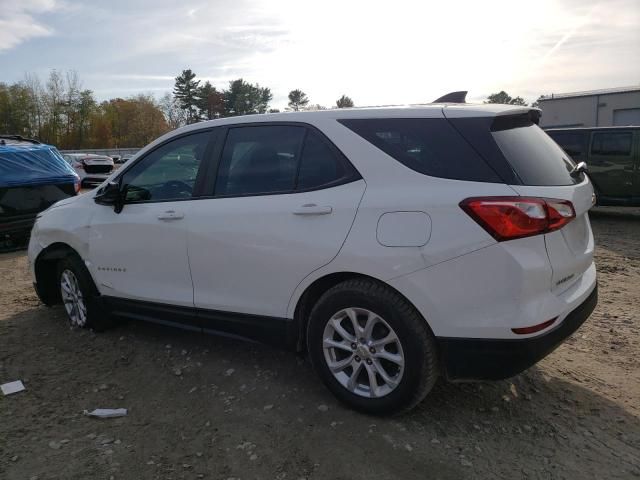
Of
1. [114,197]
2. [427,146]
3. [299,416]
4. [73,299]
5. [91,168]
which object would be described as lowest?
[299,416]

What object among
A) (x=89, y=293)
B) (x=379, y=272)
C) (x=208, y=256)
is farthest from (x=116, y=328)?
(x=379, y=272)

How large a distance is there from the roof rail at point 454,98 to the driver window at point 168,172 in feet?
5.52

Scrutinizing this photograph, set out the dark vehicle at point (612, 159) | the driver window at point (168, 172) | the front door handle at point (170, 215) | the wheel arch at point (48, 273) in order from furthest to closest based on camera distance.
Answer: the dark vehicle at point (612, 159)
the wheel arch at point (48, 273)
the driver window at point (168, 172)
the front door handle at point (170, 215)

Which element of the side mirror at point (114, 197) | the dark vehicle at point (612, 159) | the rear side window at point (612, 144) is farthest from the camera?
the rear side window at point (612, 144)

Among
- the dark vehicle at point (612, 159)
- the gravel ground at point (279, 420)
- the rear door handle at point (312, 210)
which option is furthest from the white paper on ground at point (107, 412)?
the dark vehicle at point (612, 159)

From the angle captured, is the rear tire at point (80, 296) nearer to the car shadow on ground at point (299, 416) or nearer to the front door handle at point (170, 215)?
the car shadow on ground at point (299, 416)

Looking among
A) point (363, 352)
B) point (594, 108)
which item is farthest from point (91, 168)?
point (594, 108)

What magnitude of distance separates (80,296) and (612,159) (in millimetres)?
10187

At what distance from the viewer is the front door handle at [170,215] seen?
3.72m

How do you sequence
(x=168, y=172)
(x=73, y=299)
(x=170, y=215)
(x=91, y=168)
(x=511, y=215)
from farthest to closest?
(x=91, y=168) → (x=73, y=299) → (x=168, y=172) → (x=170, y=215) → (x=511, y=215)

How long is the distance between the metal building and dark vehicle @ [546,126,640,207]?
16036 millimetres

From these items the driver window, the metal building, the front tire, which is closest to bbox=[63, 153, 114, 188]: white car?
the driver window

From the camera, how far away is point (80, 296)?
4.63 m

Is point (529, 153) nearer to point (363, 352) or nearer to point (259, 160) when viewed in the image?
point (363, 352)
